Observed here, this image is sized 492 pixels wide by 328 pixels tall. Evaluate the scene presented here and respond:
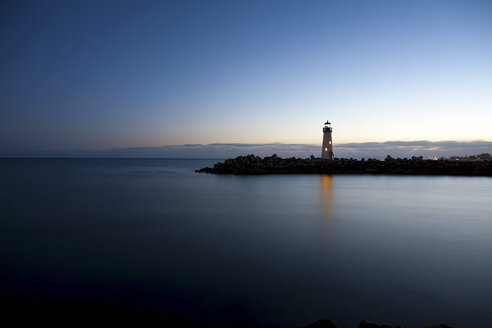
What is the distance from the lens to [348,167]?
2283cm

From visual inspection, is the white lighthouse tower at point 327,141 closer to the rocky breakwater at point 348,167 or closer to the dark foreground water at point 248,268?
the rocky breakwater at point 348,167

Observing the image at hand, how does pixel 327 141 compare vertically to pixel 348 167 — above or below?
above

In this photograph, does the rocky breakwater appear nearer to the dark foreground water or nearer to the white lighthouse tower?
the white lighthouse tower

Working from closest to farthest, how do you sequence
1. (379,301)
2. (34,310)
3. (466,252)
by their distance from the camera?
(34,310) → (379,301) → (466,252)

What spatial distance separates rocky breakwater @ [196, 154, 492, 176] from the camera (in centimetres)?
2105

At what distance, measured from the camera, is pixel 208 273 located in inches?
139

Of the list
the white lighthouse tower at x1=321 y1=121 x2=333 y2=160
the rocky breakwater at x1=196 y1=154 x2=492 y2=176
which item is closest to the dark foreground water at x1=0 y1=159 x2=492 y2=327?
the rocky breakwater at x1=196 y1=154 x2=492 y2=176

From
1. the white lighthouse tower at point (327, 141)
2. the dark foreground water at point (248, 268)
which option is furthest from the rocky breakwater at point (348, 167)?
the dark foreground water at point (248, 268)

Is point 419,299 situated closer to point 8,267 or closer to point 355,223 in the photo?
point 355,223

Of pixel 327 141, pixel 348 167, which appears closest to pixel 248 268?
pixel 348 167

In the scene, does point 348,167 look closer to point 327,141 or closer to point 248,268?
point 327,141

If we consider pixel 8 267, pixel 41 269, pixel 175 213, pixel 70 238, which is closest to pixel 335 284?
pixel 41 269

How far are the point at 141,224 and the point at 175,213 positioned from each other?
151 centimetres

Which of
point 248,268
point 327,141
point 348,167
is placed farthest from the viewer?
point 327,141
